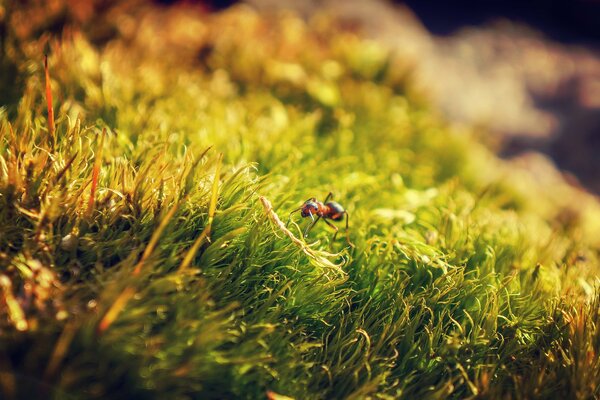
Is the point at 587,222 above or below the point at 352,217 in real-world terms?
below

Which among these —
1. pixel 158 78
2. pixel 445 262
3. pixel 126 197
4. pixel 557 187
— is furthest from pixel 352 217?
pixel 557 187

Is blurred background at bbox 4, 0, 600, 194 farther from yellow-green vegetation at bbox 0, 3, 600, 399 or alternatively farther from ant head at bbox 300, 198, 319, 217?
ant head at bbox 300, 198, 319, 217

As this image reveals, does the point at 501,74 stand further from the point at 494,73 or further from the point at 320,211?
the point at 320,211

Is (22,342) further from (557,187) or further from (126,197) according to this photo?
(557,187)

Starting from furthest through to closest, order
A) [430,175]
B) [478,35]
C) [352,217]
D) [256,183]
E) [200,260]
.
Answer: [478,35] → [430,175] → [352,217] → [256,183] → [200,260]

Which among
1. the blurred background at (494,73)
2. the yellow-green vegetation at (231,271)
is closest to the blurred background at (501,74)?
the blurred background at (494,73)
